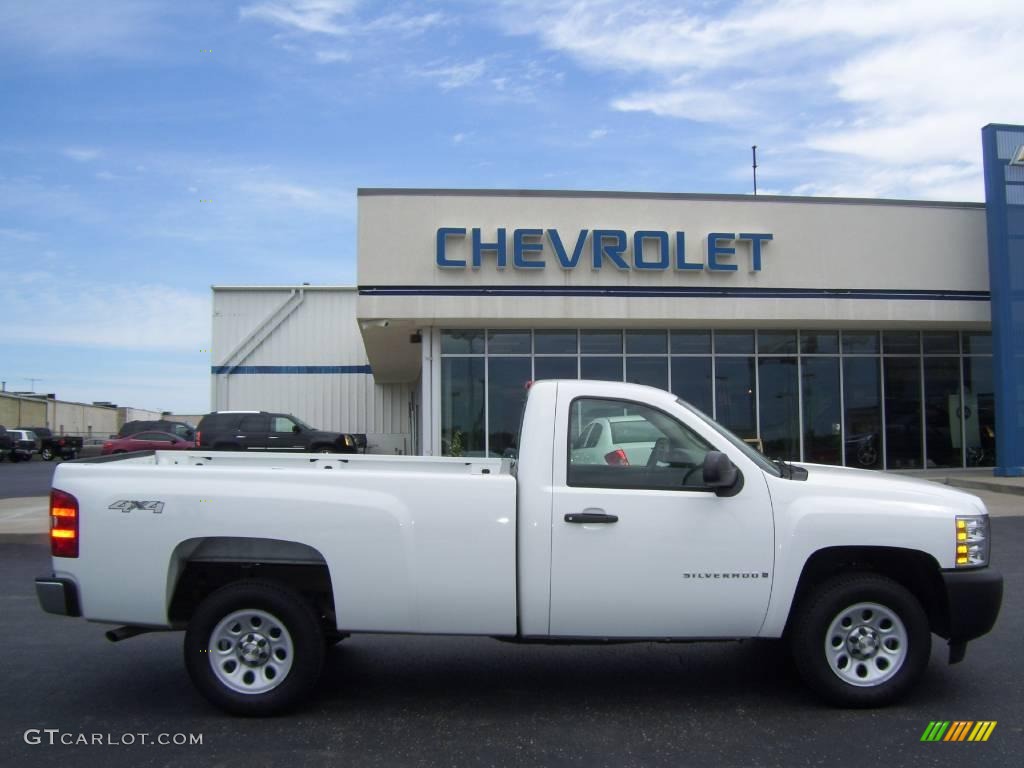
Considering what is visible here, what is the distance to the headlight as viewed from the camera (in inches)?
198

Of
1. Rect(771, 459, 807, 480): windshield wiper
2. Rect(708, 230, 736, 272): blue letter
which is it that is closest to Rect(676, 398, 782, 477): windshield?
Rect(771, 459, 807, 480): windshield wiper

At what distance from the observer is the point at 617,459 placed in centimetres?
525

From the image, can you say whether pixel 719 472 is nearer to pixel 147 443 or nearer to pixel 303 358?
pixel 147 443

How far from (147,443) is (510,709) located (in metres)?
25.6

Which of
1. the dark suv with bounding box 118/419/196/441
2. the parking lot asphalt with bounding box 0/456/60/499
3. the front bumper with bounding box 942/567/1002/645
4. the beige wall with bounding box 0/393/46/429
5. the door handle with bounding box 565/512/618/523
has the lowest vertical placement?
the parking lot asphalt with bounding box 0/456/60/499

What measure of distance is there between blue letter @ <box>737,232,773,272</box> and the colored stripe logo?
14749mm

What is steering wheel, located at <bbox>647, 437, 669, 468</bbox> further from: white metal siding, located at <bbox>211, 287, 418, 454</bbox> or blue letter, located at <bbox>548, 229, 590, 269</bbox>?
white metal siding, located at <bbox>211, 287, 418, 454</bbox>

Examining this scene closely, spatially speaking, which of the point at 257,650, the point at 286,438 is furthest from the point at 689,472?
the point at 286,438

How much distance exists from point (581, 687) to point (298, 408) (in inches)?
1046

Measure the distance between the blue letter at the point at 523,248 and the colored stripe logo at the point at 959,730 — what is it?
1407cm

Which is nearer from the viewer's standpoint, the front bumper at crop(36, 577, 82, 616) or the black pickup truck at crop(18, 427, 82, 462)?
the front bumper at crop(36, 577, 82, 616)

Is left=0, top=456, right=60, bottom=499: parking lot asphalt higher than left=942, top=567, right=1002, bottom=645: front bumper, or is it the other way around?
left=942, top=567, right=1002, bottom=645: front bumper

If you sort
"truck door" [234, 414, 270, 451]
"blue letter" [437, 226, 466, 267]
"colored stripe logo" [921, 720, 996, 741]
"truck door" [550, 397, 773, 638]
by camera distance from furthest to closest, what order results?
"truck door" [234, 414, 270, 451] → "blue letter" [437, 226, 466, 267] → "truck door" [550, 397, 773, 638] → "colored stripe logo" [921, 720, 996, 741]

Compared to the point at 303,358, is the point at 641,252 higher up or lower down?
higher up
